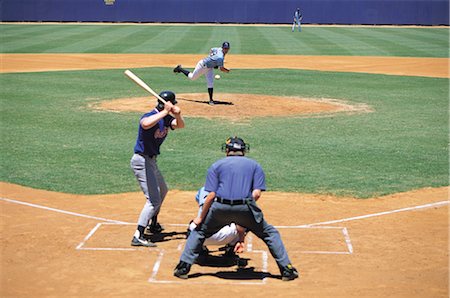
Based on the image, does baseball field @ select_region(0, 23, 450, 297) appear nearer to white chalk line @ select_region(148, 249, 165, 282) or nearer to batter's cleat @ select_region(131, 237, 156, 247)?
white chalk line @ select_region(148, 249, 165, 282)

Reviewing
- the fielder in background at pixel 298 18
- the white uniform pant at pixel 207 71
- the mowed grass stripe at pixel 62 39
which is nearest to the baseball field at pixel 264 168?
the white uniform pant at pixel 207 71

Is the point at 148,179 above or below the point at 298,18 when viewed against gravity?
above

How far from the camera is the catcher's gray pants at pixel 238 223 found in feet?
26.2

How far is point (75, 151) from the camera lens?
605 inches

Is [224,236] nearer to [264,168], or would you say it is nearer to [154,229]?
[154,229]

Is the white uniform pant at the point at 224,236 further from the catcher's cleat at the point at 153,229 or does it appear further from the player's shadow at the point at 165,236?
the catcher's cleat at the point at 153,229

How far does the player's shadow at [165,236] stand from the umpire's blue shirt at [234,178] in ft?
6.35

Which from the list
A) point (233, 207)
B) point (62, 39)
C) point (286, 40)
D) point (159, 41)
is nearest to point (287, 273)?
point (233, 207)

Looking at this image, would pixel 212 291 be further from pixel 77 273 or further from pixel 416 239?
pixel 416 239

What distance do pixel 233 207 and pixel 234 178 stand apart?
0.32 m

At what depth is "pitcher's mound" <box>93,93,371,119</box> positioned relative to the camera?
Answer: 19938 mm

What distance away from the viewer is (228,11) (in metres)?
63.2

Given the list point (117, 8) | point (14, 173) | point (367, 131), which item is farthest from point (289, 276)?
point (117, 8)

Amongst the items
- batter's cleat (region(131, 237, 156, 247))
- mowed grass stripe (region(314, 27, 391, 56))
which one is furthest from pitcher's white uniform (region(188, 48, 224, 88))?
mowed grass stripe (region(314, 27, 391, 56))
